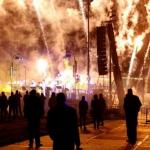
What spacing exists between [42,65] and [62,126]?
84.4m

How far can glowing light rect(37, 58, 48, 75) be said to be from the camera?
Result: 9529 cm

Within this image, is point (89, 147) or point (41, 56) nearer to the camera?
point (89, 147)

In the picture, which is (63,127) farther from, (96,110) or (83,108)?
(96,110)

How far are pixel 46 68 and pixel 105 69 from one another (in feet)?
213

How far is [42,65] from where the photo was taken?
311ft

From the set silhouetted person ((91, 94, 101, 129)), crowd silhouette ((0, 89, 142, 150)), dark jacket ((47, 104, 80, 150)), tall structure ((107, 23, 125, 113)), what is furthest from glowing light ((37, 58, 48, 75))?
dark jacket ((47, 104, 80, 150))

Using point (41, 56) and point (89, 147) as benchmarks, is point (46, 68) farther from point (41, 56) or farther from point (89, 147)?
point (89, 147)

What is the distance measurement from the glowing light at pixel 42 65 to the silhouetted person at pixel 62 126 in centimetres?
8407

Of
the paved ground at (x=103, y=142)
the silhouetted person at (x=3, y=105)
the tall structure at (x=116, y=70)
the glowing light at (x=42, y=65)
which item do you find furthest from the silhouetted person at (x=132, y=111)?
the glowing light at (x=42, y=65)

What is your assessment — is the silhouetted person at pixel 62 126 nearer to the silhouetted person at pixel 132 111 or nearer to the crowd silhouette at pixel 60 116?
the crowd silhouette at pixel 60 116

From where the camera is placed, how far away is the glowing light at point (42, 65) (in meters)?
95.3

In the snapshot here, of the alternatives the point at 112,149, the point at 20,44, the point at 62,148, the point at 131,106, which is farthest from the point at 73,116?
the point at 20,44

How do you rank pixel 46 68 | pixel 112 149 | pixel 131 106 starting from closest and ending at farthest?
pixel 112 149 → pixel 131 106 → pixel 46 68

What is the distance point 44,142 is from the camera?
2036 centimetres
